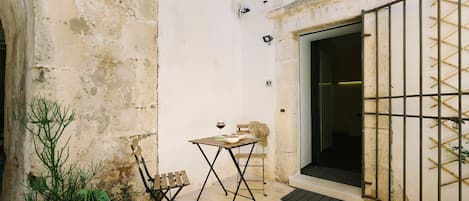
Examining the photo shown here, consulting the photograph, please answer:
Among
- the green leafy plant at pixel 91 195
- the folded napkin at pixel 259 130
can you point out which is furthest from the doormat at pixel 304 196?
the green leafy plant at pixel 91 195

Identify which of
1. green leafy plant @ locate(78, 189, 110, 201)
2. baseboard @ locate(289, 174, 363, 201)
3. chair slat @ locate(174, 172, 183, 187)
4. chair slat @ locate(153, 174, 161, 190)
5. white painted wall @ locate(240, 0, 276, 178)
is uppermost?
white painted wall @ locate(240, 0, 276, 178)

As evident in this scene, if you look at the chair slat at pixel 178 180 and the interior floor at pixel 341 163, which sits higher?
the chair slat at pixel 178 180

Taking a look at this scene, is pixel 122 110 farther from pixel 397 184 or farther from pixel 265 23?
pixel 397 184

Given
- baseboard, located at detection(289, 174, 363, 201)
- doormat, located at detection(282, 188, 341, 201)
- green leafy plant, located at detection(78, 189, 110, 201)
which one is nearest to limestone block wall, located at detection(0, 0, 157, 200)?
green leafy plant, located at detection(78, 189, 110, 201)

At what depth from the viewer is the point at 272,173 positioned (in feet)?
12.6

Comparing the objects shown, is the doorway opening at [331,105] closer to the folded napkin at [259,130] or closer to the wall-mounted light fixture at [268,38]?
the wall-mounted light fixture at [268,38]

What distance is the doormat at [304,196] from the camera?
121 inches

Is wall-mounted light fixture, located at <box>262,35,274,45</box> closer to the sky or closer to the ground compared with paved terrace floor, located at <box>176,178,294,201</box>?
closer to the sky

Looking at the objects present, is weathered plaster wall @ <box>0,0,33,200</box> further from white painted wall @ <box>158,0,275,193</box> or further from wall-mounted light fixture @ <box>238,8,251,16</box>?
wall-mounted light fixture @ <box>238,8,251,16</box>

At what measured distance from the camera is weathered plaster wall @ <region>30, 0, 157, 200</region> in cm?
234

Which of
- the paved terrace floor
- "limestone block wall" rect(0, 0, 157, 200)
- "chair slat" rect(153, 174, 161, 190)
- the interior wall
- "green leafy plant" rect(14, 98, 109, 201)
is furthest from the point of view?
the interior wall

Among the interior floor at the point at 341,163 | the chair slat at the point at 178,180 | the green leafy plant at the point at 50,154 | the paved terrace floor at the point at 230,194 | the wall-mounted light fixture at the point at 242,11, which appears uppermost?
the wall-mounted light fixture at the point at 242,11

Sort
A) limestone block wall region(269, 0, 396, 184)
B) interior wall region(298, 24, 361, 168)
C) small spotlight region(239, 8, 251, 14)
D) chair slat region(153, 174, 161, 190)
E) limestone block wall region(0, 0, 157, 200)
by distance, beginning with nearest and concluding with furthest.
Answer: limestone block wall region(0, 0, 157, 200) → chair slat region(153, 174, 161, 190) → limestone block wall region(269, 0, 396, 184) → interior wall region(298, 24, 361, 168) → small spotlight region(239, 8, 251, 14)

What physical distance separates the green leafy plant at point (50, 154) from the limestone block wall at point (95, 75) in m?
0.08
